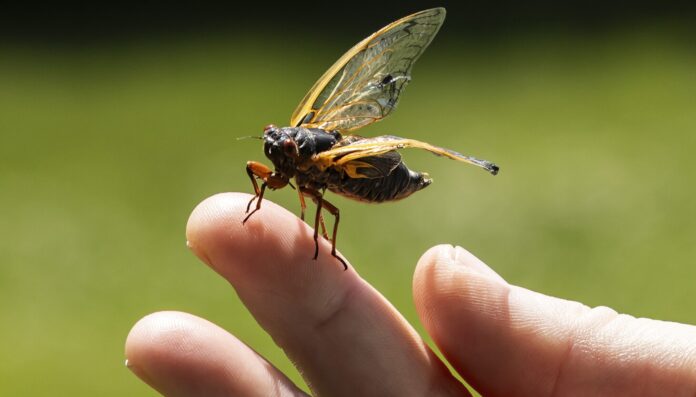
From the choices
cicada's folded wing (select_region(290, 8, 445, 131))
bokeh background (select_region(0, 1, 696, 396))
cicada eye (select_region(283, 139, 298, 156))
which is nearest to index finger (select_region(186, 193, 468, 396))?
cicada eye (select_region(283, 139, 298, 156))

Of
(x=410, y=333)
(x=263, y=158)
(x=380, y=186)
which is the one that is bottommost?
(x=410, y=333)

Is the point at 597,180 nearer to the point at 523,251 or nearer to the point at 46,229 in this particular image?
the point at 523,251

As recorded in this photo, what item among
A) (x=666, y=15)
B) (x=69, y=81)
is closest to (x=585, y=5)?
(x=666, y=15)

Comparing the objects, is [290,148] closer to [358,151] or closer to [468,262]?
[358,151]

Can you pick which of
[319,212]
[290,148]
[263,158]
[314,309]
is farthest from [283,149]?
[263,158]

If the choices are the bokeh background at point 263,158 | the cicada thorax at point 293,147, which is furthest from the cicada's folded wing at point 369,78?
the bokeh background at point 263,158

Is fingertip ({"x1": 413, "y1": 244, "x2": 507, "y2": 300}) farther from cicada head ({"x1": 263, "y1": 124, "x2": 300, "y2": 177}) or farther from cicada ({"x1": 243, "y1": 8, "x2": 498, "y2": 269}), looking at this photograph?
cicada head ({"x1": 263, "y1": 124, "x2": 300, "y2": 177})
